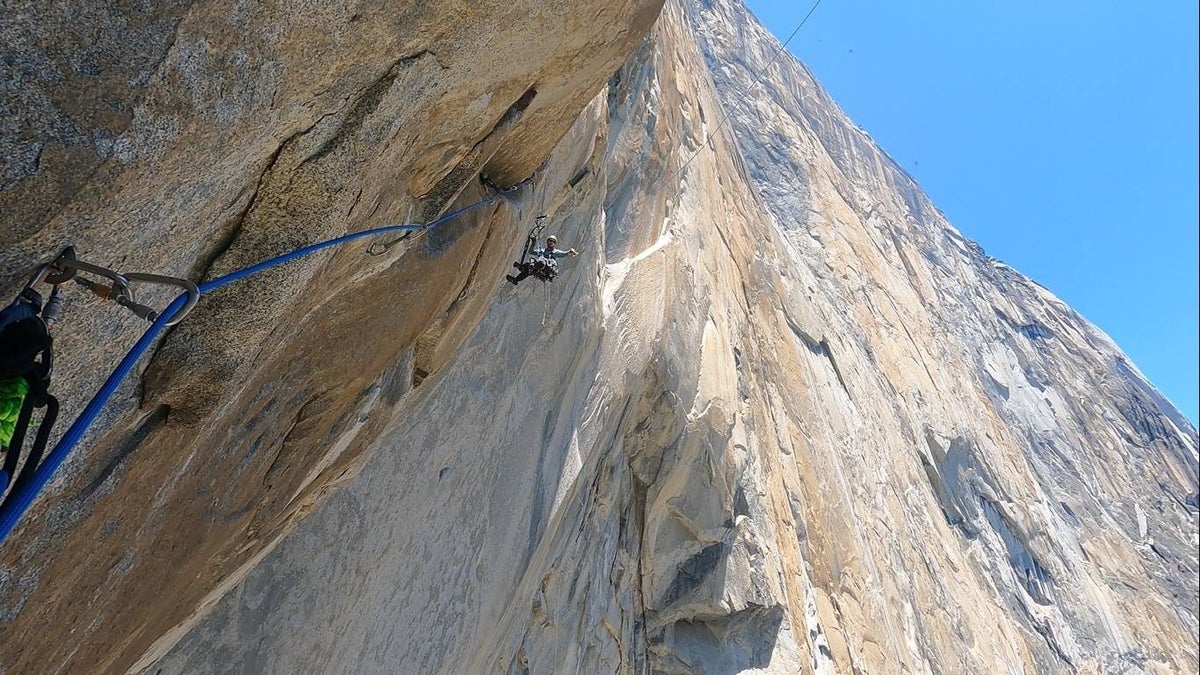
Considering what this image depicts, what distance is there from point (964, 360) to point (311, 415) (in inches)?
951

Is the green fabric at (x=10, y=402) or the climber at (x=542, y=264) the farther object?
the climber at (x=542, y=264)

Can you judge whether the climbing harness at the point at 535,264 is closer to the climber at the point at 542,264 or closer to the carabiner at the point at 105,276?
the climber at the point at 542,264

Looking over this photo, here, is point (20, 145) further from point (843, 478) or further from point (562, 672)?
point (843, 478)

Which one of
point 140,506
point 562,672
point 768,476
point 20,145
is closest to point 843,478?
point 768,476

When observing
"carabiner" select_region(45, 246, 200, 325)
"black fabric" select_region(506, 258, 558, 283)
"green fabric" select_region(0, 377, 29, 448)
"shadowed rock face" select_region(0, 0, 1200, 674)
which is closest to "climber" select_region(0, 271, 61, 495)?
"green fabric" select_region(0, 377, 29, 448)

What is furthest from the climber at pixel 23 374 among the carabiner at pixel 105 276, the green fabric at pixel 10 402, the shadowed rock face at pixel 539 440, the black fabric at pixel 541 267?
the black fabric at pixel 541 267

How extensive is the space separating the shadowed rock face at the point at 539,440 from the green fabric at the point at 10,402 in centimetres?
54

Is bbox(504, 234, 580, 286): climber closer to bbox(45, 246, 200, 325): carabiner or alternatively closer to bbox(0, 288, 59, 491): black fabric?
bbox(45, 246, 200, 325): carabiner

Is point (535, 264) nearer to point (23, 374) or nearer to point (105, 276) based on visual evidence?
point (105, 276)

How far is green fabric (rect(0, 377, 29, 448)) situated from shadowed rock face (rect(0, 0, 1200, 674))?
1.76 feet

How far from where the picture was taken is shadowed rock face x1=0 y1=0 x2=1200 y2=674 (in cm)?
343

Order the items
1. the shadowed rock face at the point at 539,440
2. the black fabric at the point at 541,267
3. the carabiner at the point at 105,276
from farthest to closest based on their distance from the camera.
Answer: the black fabric at the point at 541,267
the shadowed rock face at the point at 539,440
the carabiner at the point at 105,276

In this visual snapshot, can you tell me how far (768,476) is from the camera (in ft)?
34.9

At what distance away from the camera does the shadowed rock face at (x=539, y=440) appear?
3.43 metres
